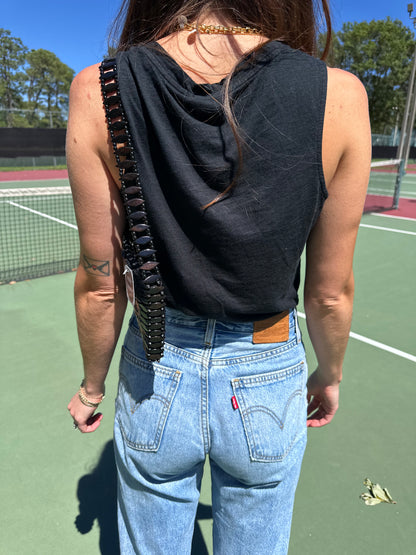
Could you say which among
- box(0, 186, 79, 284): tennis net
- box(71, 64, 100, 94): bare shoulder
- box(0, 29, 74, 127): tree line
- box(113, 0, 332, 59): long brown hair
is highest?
box(0, 29, 74, 127): tree line

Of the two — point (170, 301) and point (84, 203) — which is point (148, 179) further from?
point (170, 301)

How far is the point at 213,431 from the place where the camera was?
3.48 ft

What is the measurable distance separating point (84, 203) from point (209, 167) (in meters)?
0.31

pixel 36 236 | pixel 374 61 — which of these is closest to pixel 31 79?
pixel 374 61

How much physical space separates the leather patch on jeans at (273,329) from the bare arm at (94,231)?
0.39m

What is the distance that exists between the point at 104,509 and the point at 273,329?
186 centimetres

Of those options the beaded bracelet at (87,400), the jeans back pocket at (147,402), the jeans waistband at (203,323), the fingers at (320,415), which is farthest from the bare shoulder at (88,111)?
the fingers at (320,415)

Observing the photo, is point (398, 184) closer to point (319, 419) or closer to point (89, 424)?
point (319, 419)

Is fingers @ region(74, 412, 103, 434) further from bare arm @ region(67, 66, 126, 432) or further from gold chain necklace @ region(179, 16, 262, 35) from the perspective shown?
gold chain necklace @ region(179, 16, 262, 35)

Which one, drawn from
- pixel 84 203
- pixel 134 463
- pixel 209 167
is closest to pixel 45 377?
pixel 134 463

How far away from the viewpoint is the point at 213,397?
1.04 meters

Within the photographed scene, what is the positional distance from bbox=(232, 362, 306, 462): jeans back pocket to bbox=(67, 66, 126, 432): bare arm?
1.34 ft

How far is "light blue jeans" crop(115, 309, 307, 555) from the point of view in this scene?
41.1 inches

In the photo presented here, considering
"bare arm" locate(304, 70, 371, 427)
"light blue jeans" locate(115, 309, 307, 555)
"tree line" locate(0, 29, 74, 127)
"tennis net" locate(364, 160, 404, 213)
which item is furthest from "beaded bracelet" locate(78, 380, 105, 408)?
"tree line" locate(0, 29, 74, 127)
